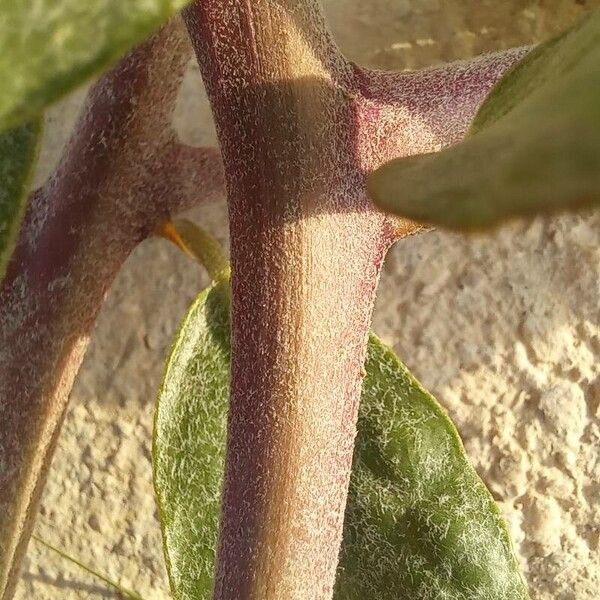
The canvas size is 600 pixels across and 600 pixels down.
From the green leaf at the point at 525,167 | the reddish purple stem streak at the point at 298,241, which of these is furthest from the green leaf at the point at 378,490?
the green leaf at the point at 525,167

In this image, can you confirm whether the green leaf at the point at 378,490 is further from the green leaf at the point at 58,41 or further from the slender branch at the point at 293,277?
the green leaf at the point at 58,41

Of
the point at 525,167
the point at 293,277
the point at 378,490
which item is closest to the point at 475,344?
the point at 378,490

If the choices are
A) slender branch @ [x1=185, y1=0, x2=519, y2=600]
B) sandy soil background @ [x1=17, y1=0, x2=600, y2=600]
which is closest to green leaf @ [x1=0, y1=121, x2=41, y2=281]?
slender branch @ [x1=185, y1=0, x2=519, y2=600]

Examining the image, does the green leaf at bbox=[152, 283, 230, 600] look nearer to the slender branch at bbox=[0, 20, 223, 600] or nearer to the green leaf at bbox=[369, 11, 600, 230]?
the slender branch at bbox=[0, 20, 223, 600]

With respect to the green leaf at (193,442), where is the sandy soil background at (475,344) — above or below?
above

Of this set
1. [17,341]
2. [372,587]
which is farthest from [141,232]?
[372,587]

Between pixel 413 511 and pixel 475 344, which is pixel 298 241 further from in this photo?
pixel 475 344
